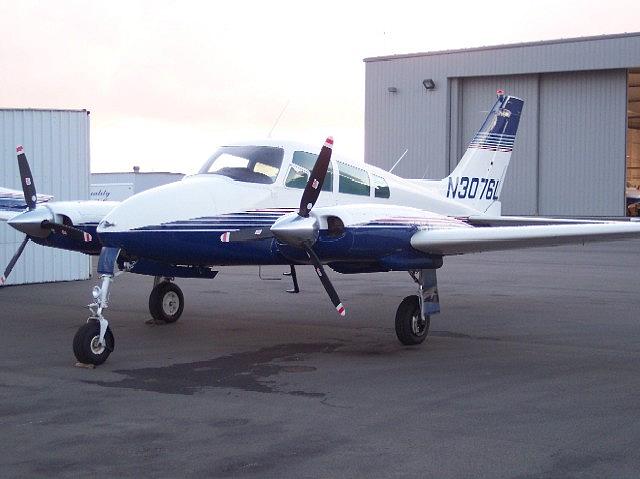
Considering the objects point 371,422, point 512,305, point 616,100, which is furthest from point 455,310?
point 616,100

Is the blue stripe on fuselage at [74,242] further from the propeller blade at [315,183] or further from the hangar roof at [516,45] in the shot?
the hangar roof at [516,45]

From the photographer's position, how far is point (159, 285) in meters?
14.8

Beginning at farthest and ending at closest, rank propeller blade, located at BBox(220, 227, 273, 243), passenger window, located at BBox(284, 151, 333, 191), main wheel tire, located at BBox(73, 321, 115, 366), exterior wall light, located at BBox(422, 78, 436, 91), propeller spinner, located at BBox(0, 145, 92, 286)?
1. exterior wall light, located at BBox(422, 78, 436, 91)
2. propeller spinner, located at BBox(0, 145, 92, 286)
3. passenger window, located at BBox(284, 151, 333, 191)
4. propeller blade, located at BBox(220, 227, 273, 243)
5. main wheel tire, located at BBox(73, 321, 115, 366)

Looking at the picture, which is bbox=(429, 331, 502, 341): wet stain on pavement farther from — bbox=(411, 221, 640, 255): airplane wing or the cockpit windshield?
the cockpit windshield

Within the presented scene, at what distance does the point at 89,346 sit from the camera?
10.6 meters

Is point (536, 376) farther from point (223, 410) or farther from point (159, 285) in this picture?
point (159, 285)

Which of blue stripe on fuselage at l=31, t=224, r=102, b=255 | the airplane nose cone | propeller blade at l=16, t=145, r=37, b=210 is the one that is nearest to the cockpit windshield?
blue stripe on fuselage at l=31, t=224, r=102, b=255

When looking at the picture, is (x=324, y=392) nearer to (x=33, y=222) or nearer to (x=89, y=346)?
(x=89, y=346)

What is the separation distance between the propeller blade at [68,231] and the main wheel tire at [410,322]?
4650 millimetres

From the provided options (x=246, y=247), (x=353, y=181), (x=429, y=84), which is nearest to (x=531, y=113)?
(x=429, y=84)

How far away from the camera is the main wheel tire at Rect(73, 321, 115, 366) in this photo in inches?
416

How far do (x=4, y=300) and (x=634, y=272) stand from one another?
647 inches

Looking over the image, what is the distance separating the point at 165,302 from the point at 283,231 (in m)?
4.45

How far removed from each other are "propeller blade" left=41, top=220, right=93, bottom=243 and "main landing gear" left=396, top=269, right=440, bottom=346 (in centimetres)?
466
